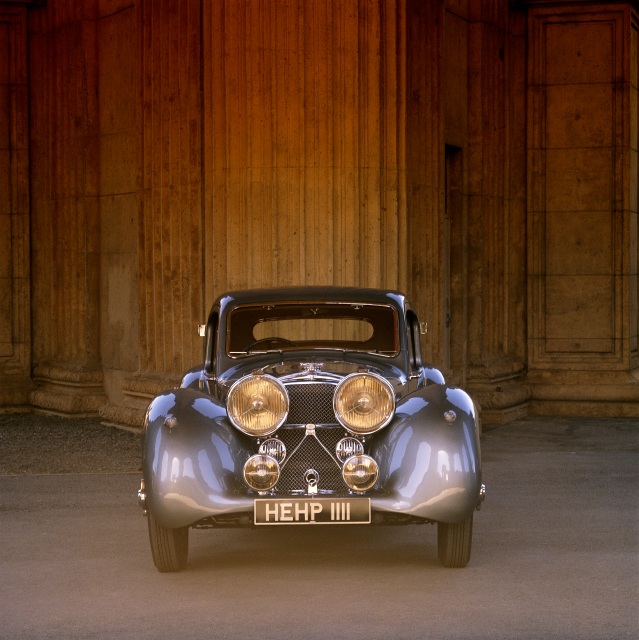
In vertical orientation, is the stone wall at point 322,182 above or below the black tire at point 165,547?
above

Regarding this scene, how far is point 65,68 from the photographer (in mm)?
14039

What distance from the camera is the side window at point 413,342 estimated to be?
7.53 m

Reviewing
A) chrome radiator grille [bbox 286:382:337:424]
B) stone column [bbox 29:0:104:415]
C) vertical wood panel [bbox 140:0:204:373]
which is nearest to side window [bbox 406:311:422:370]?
chrome radiator grille [bbox 286:382:337:424]

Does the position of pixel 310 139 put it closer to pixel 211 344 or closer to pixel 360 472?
pixel 211 344

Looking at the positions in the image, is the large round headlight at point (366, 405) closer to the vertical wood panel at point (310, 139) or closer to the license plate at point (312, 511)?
the license plate at point (312, 511)

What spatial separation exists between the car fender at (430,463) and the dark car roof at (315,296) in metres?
1.29

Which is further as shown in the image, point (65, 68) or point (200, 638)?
point (65, 68)

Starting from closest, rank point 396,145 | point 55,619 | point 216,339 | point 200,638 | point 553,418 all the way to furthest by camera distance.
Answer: point 200,638, point 55,619, point 216,339, point 396,145, point 553,418

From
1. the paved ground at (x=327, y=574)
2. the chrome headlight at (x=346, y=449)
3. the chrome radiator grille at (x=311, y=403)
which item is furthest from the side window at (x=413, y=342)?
the chrome headlight at (x=346, y=449)

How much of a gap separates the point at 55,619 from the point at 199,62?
701 centimetres

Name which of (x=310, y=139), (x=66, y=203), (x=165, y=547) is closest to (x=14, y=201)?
(x=66, y=203)

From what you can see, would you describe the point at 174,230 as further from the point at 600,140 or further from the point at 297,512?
the point at 297,512

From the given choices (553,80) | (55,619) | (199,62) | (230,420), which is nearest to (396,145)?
(199,62)

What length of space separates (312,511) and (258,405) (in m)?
0.57
